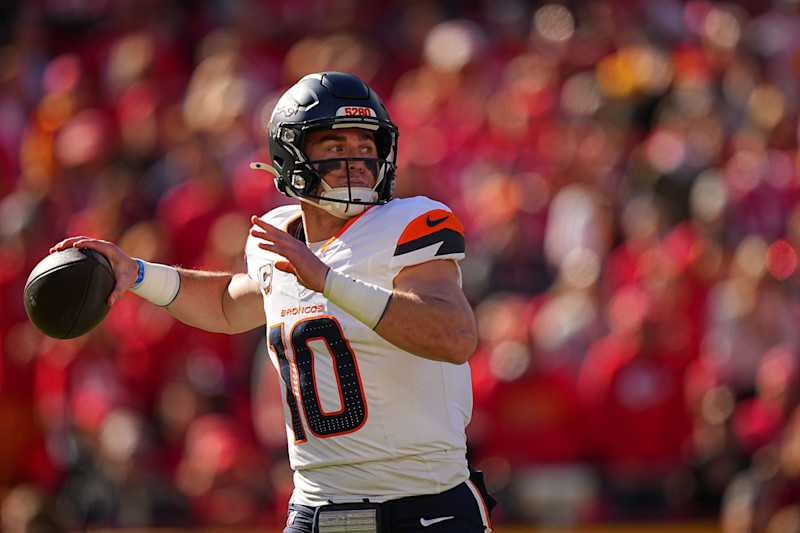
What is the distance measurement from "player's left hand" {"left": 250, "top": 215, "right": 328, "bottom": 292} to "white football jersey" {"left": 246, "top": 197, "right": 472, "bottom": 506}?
0.97ft

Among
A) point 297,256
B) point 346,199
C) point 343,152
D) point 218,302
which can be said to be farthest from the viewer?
point 218,302

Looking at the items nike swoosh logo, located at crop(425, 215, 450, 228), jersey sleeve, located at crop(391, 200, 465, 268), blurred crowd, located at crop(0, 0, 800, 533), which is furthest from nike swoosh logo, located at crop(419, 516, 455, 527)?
blurred crowd, located at crop(0, 0, 800, 533)

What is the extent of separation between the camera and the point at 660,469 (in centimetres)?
704

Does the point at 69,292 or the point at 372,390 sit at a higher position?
the point at 69,292

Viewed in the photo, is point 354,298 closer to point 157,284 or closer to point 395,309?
point 395,309

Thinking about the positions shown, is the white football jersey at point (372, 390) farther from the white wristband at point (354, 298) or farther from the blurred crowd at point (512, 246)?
the blurred crowd at point (512, 246)

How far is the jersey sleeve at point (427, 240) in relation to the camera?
383cm

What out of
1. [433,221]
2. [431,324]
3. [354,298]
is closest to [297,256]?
[354,298]

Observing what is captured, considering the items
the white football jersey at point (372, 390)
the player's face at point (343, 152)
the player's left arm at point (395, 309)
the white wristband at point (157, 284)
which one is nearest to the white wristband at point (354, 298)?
the player's left arm at point (395, 309)

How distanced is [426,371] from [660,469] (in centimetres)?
348

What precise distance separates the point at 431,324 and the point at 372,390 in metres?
0.36

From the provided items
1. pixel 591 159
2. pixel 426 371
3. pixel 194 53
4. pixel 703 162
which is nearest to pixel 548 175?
pixel 591 159

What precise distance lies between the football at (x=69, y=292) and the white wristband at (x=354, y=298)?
34.1 inches

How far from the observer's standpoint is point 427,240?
12.6 ft
